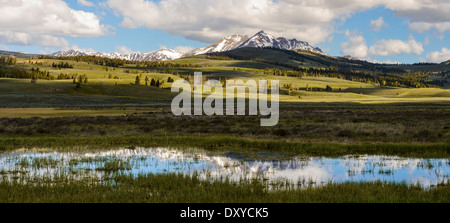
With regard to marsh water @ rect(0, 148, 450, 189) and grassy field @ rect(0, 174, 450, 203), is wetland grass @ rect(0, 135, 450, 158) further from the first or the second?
grassy field @ rect(0, 174, 450, 203)

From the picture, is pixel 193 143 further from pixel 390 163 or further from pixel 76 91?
pixel 76 91

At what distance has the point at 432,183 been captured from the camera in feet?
43.3

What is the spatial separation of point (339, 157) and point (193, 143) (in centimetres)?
1022

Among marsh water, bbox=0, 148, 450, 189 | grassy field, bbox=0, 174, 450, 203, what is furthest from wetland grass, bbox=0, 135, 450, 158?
grassy field, bbox=0, 174, 450, 203

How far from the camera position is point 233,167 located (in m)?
16.6

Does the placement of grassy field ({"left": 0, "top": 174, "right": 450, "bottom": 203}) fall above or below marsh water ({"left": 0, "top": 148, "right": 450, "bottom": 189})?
above

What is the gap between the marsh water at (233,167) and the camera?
14195 mm

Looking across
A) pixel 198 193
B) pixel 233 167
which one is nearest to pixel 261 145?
pixel 233 167

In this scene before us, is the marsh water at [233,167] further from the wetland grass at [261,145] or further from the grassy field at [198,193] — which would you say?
the wetland grass at [261,145]

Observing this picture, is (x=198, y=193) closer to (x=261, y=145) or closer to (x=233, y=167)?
(x=233, y=167)

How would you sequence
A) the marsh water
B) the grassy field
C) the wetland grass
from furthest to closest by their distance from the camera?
the wetland grass → the marsh water → the grassy field

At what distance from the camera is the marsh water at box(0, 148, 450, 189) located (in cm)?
1420

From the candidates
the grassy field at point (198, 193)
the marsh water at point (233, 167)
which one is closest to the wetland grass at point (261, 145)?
the marsh water at point (233, 167)
